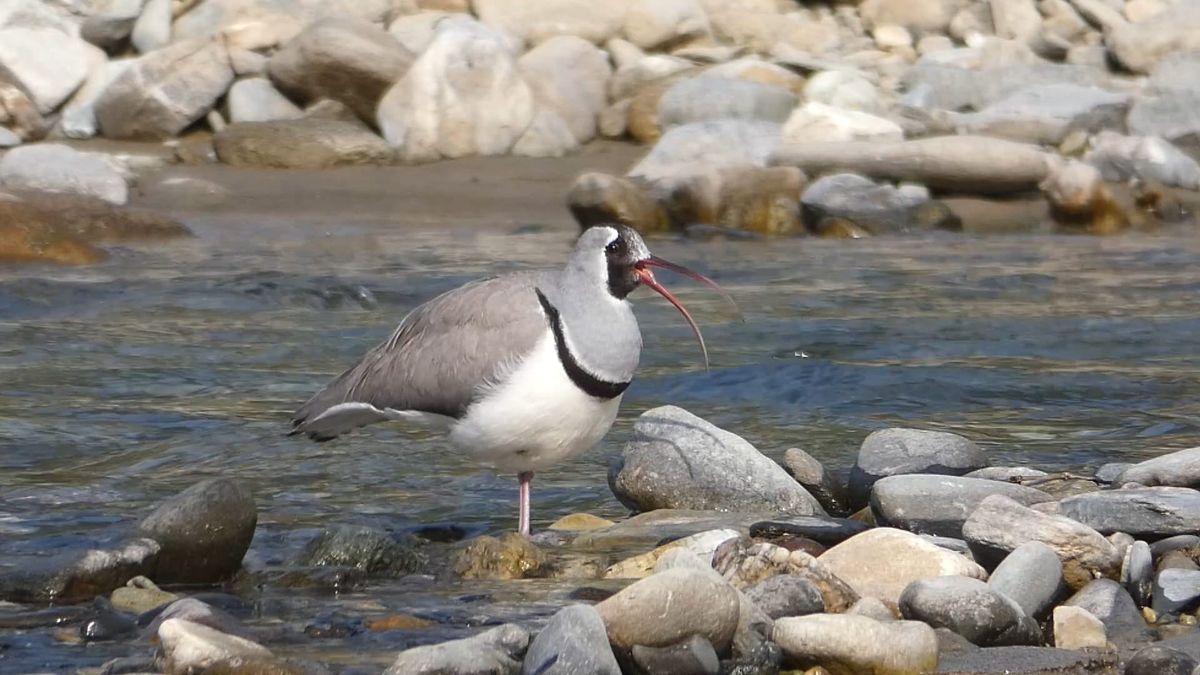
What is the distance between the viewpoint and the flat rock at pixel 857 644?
4773 millimetres

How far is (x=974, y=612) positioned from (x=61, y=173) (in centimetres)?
1134

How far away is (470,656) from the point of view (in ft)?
15.1

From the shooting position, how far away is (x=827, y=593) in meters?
5.32

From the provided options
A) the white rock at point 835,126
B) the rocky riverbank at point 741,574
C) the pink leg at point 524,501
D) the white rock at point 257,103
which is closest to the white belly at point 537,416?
the pink leg at point 524,501

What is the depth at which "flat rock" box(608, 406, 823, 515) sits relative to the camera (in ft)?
21.5

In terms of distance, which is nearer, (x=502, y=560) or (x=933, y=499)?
(x=502, y=560)

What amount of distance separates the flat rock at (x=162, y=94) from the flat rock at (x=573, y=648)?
12.9 m

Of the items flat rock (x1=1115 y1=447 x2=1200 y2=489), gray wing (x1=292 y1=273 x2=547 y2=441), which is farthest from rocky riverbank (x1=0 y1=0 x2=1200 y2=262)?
flat rock (x1=1115 y1=447 x2=1200 y2=489)

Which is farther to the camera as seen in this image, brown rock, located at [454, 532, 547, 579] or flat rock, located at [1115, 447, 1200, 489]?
flat rock, located at [1115, 447, 1200, 489]

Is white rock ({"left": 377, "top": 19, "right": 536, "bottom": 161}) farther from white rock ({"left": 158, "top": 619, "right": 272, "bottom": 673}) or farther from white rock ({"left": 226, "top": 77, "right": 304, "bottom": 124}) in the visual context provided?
white rock ({"left": 158, "top": 619, "right": 272, "bottom": 673})

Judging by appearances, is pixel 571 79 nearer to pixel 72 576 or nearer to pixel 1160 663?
pixel 72 576

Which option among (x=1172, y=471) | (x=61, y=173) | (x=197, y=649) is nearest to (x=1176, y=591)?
(x=1172, y=471)

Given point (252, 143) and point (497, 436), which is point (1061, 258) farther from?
point (497, 436)

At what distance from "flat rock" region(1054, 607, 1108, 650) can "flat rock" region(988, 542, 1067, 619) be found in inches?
4.6
